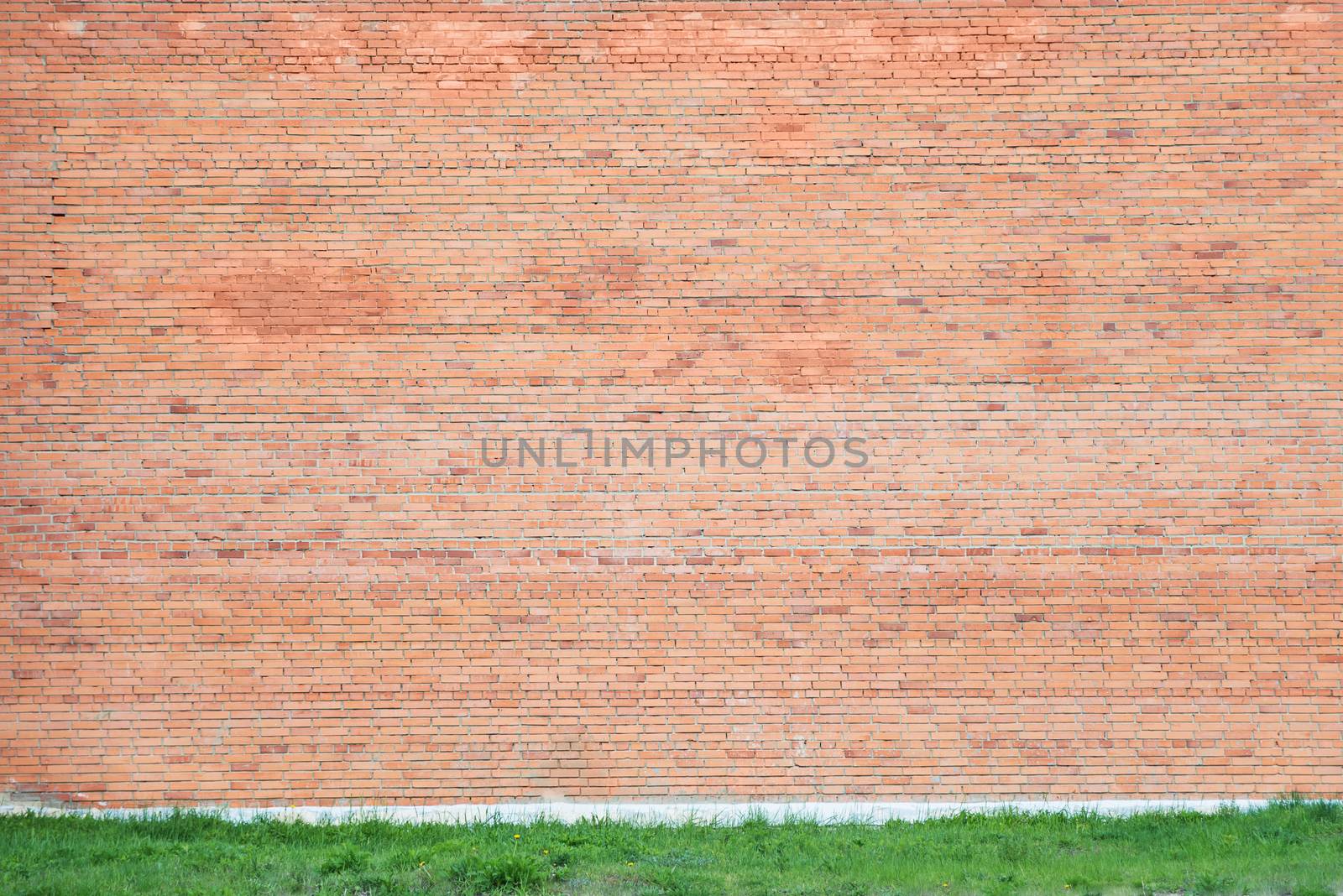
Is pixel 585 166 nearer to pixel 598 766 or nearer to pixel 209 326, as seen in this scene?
pixel 209 326

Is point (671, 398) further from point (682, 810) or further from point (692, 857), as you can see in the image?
point (692, 857)

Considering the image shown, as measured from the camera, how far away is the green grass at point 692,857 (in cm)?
605

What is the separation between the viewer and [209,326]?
7656 mm

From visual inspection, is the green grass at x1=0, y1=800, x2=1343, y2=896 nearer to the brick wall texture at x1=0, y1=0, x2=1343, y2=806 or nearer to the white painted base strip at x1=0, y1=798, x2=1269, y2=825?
the white painted base strip at x1=0, y1=798, x2=1269, y2=825

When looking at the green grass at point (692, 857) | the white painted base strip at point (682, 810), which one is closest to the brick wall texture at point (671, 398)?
the white painted base strip at point (682, 810)

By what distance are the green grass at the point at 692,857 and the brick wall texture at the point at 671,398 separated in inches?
16.0

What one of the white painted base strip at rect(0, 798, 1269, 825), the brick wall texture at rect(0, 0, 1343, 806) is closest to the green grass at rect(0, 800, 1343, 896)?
the white painted base strip at rect(0, 798, 1269, 825)

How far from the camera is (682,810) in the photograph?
7266 mm

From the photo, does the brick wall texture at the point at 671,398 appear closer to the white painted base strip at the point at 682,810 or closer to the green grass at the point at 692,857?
the white painted base strip at the point at 682,810

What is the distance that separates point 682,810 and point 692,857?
0.83 meters

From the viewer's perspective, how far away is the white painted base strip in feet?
23.7

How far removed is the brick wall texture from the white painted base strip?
0.33 ft

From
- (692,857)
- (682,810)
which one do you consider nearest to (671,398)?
(682,810)

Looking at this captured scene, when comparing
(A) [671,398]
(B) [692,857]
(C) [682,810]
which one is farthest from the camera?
(A) [671,398]
